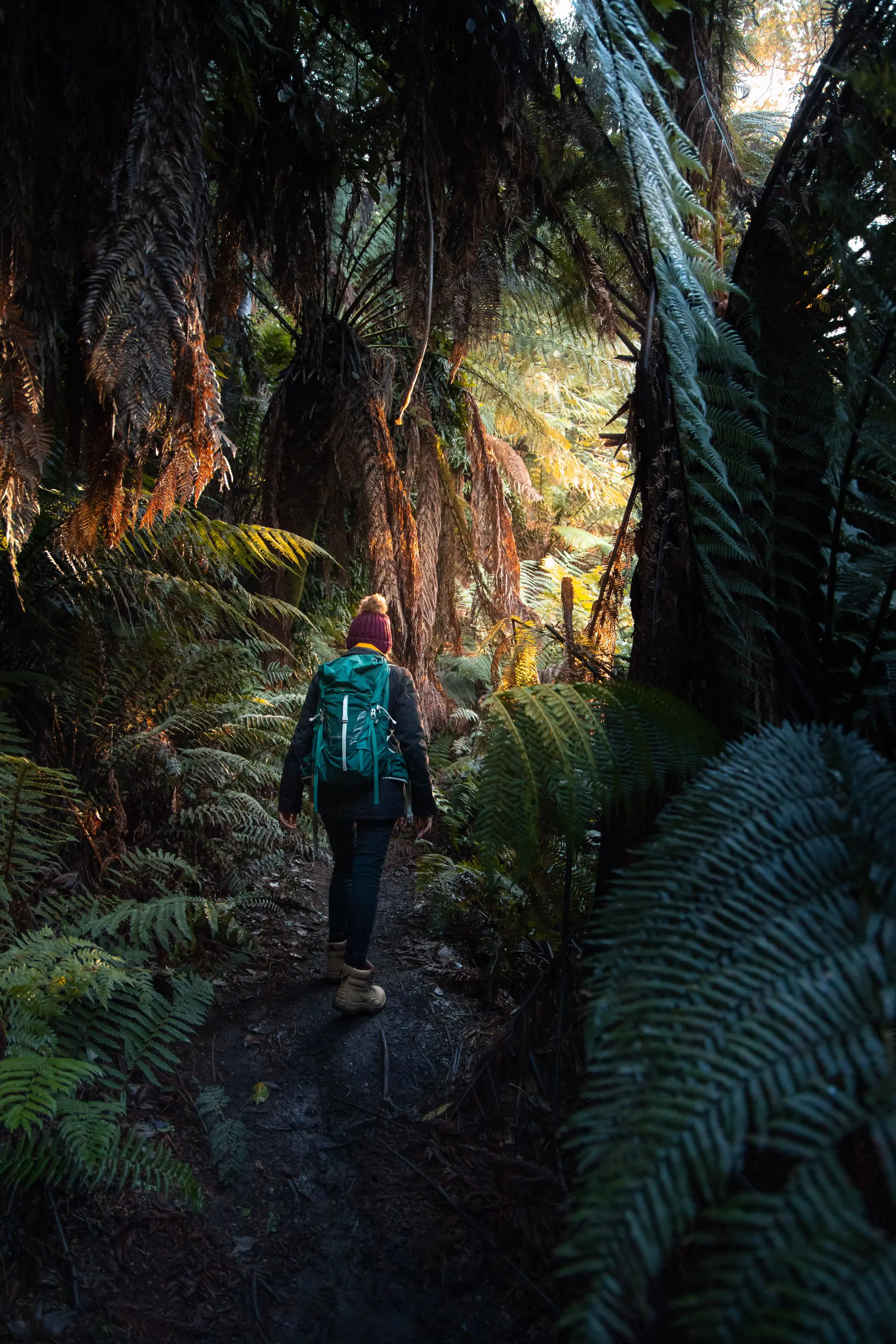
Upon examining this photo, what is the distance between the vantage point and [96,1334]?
1.58 meters

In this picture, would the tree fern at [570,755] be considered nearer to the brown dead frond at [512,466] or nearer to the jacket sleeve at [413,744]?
the jacket sleeve at [413,744]

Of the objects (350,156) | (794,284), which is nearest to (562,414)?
(350,156)

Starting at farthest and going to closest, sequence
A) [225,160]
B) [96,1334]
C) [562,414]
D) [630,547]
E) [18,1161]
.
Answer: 1. [562,414]
2. [225,160]
3. [630,547]
4. [18,1161]
5. [96,1334]

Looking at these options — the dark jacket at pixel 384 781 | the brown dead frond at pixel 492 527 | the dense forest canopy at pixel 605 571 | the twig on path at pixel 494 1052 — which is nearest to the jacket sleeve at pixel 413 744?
the dark jacket at pixel 384 781

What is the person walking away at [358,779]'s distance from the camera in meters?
2.96

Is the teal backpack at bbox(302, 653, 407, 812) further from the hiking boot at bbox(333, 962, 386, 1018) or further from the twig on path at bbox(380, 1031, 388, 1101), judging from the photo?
the twig on path at bbox(380, 1031, 388, 1101)

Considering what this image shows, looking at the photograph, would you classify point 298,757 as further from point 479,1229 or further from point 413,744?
point 479,1229

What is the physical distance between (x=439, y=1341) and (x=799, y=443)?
2025 millimetres

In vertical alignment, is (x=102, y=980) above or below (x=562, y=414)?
below

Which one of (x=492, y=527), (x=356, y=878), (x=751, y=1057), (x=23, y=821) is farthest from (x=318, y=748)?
(x=492, y=527)

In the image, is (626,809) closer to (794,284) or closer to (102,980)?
(794,284)

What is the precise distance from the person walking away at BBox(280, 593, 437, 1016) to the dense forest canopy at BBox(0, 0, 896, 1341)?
18.0 inches

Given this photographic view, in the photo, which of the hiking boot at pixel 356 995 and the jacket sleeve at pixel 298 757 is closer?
the hiking boot at pixel 356 995

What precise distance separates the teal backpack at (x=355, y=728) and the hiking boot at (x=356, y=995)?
0.64 meters
